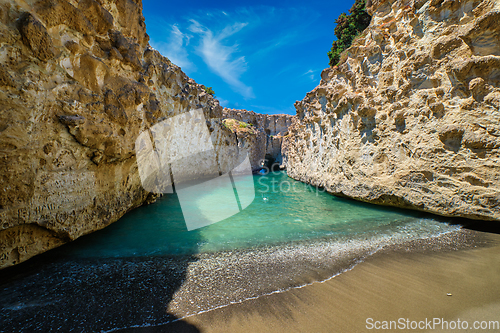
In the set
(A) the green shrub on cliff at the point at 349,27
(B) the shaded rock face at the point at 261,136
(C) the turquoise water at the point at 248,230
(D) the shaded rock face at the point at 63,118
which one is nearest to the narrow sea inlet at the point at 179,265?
(C) the turquoise water at the point at 248,230

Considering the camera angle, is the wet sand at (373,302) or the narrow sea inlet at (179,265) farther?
the narrow sea inlet at (179,265)

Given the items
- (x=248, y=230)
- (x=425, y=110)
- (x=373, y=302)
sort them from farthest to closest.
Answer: (x=425, y=110) < (x=248, y=230) < (x=373, y=302)

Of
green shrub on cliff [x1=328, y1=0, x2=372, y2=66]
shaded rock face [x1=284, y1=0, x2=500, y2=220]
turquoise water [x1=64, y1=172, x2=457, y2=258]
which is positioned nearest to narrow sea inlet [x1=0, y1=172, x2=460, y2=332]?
turquoise water [x1=64, y1=172, x2=457, y2=258]

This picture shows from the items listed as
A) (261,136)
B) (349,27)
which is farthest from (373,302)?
(261,136)

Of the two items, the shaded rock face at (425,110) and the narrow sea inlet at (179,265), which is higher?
the shaded rock face at (425,110)

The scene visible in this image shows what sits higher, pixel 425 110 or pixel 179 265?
pixel 425 110

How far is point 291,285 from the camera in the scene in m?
3.38

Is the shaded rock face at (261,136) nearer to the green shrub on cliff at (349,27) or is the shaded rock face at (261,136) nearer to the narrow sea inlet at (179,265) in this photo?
the green shrub on cliff at (349,27)

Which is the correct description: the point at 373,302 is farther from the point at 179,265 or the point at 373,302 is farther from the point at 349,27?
the point at 349,27

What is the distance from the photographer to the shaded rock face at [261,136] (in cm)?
2811

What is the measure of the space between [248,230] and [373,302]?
3851 mm

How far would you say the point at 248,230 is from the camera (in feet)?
20.4

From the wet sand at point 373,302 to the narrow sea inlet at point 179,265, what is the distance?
0.78ft

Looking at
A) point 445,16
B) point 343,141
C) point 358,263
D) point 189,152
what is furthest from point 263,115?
point 358,263
